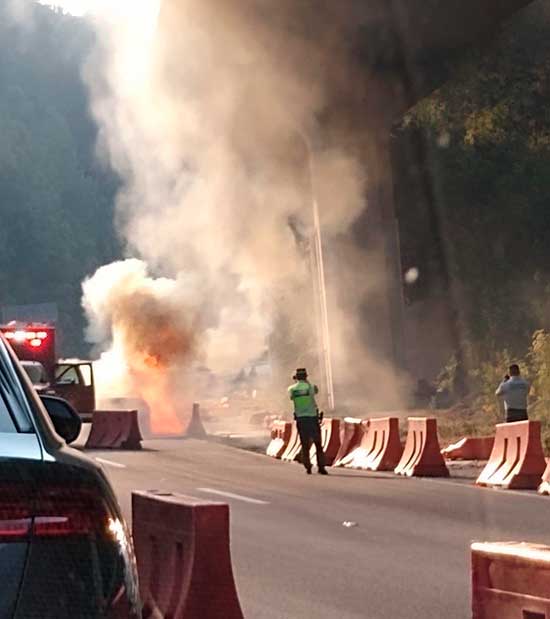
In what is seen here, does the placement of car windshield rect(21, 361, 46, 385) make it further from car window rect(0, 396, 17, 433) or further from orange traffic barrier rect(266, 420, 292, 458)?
car window rect(0, 396, 17, 433)

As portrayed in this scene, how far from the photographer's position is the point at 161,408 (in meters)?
47.4

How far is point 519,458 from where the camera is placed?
719 inches

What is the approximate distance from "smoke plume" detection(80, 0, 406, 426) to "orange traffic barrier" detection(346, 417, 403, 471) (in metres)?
10.9

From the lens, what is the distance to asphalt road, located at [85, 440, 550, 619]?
373 inches

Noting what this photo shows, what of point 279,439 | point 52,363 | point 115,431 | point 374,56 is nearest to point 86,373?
point 52,363

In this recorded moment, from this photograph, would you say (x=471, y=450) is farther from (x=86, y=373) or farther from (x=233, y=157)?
(x=86, y=373)

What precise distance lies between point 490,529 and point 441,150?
2454 cm

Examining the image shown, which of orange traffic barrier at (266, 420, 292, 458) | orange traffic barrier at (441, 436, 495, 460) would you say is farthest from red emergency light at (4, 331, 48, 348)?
orange traffic barrier at (441, 436, 495, 460)

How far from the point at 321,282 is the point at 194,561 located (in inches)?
1168

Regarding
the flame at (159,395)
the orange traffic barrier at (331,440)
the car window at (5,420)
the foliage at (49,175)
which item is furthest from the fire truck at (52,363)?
the foliage at (49,175)

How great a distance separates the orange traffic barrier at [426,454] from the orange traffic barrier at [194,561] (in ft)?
44.3

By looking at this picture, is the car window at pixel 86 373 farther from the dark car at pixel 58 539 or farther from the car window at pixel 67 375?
the dark car at pixel 58 539

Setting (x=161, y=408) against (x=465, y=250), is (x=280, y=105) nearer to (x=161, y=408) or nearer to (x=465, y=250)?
(x=465, y=250)

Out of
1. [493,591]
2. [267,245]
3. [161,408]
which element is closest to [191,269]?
[161,408]
